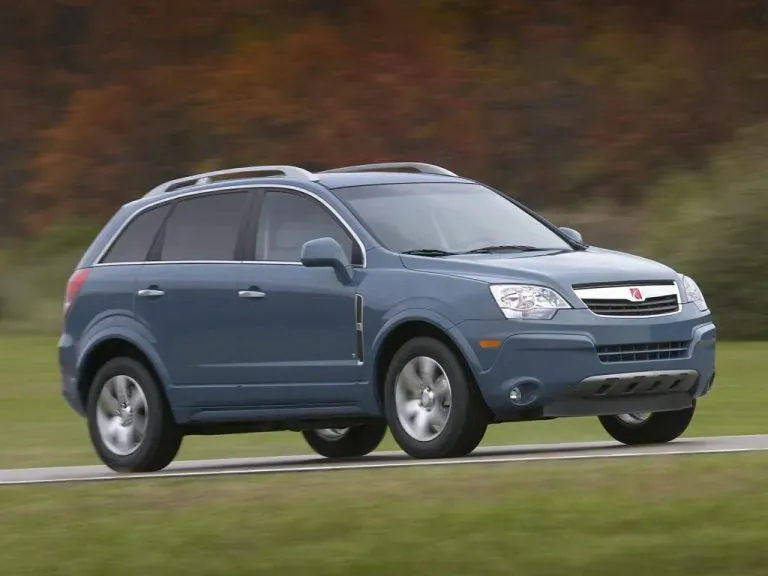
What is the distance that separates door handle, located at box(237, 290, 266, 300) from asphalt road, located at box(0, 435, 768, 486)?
40.1 inches

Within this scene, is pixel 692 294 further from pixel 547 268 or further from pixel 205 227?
pixel 205 227

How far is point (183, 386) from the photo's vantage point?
541 inches

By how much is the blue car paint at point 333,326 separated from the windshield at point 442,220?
12cm

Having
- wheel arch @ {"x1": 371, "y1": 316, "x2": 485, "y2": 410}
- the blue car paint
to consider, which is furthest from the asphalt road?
wheel arch @ {"x1": 371, "y1": 316, "x2": 485, "y2": 410}

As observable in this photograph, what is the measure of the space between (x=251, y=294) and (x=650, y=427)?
253 cm

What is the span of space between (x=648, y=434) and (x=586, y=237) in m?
22.2

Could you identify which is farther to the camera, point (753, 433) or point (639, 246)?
point (639, 246)

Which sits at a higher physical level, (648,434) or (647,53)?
(647,53)

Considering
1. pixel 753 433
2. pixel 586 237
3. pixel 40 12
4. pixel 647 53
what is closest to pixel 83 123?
pixel 40 12

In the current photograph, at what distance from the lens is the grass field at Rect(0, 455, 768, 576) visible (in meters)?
9.34

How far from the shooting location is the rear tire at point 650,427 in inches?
530

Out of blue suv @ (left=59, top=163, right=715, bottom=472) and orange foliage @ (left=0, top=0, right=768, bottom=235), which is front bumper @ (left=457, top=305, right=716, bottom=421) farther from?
orange foliage @ (left=0, top=0, right=768, bottom=235)

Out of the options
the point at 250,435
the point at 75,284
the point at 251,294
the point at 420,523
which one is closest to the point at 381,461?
the point at 251,294

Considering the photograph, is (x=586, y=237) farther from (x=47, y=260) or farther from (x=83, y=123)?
(x=83, y=123)
